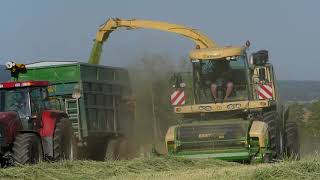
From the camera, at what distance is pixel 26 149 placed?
37.0 feet

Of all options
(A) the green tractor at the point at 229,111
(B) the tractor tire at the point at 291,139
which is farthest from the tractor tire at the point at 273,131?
(B) the tractor tire at the point at 291,139

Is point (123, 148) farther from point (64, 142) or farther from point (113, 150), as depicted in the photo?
point (64, 142)

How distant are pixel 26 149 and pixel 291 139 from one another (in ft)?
23.6

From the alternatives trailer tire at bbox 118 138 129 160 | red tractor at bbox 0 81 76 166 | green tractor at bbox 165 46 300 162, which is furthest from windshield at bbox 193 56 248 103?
red tractor at bbox 0 81 76 166

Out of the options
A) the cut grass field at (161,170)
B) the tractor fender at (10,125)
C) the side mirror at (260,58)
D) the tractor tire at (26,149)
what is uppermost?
the side mirror at (260,58)

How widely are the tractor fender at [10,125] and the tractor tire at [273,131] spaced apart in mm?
5124

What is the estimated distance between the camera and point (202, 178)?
8.95 metres

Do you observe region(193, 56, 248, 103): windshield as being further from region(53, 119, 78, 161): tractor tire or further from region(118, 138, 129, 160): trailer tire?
region(53, 119, 78, 161): tractor tire

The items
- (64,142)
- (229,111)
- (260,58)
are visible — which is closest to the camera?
(64,142)

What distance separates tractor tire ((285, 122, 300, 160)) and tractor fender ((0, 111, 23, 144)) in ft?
20.6

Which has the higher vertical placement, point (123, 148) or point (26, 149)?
point (26, 149)

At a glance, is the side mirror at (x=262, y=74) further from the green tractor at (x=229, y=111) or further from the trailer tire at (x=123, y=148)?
the trailer tire at (x=123, y=148)

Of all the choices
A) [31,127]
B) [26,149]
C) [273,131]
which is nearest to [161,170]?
[26,149]

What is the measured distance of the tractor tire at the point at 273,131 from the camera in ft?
44.9
